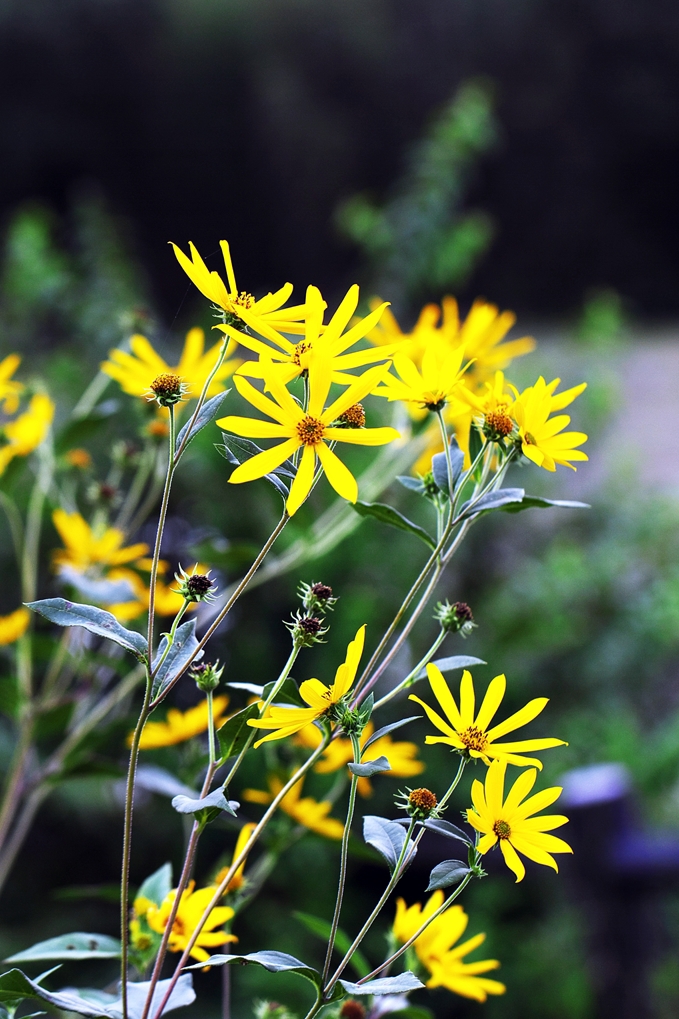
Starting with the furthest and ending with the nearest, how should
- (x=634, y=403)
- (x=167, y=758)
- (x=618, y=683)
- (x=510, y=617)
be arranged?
(x=634, y=403) → (x=618, y=683) → (x=510, y=617) → (x=167, y=758)

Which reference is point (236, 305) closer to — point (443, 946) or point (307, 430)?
point (307, 430)

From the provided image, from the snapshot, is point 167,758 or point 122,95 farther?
point 122,95

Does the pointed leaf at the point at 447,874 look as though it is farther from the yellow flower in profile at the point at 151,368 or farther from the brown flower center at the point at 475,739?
the yellow flower in profile at the point at 151,368

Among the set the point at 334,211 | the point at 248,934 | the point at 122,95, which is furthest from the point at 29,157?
the point at 248,934

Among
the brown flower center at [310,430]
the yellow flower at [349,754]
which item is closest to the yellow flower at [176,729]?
the yellow flower at [349,754]

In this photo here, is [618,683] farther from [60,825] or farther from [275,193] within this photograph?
[275,193]

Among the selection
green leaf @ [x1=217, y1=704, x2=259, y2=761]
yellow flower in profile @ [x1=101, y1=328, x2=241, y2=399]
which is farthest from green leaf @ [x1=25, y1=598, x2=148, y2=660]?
yellow flower in profile @ [x1=101, y1=328, x2=241, y2=399]

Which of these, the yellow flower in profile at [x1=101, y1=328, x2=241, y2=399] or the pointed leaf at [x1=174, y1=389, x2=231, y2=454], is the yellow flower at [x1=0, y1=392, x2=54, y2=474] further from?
the pointed leaf at [x1=174, y1=389, x2=231, y2=454]
